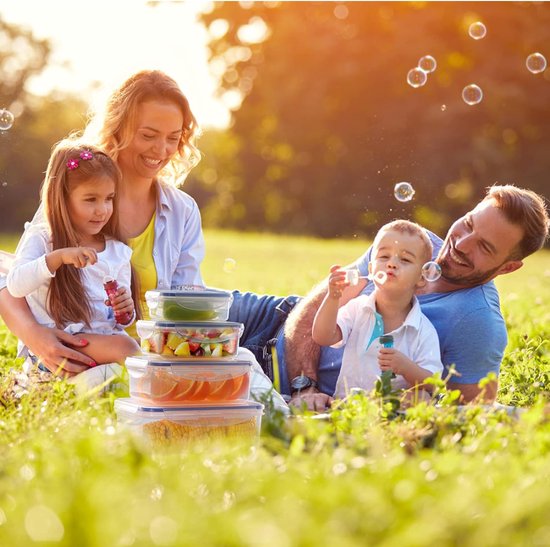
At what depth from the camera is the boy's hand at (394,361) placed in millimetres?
3908

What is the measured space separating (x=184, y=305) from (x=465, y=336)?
136 cm

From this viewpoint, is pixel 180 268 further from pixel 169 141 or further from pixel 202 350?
pixel 202 350

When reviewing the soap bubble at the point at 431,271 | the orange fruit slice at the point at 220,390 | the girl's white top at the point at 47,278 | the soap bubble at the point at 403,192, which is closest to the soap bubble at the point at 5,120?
the girl's white top at the point at 47,278

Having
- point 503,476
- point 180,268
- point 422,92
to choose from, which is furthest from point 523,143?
point 503,476

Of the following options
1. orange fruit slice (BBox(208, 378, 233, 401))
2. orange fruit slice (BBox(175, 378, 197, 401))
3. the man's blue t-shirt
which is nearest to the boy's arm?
the man's blue t-shirt

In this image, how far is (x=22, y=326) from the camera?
419 centimetres

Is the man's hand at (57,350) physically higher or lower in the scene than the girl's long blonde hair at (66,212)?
lower

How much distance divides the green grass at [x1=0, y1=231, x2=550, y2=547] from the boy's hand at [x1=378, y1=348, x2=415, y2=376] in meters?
0.61

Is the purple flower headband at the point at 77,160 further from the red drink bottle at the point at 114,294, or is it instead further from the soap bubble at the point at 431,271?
the soap bubble at the point at 431,271

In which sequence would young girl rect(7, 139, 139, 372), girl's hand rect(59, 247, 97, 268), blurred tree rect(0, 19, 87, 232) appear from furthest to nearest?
blurred tree rect(0, 19, 87, 232), young girl rect(7, 139, 139, 372), girl's hand rect(59, 247, 97, 268)

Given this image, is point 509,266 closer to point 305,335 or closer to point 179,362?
point 305,335

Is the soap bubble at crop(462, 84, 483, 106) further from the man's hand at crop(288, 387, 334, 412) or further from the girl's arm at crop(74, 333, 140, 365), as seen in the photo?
the girl's arm at crop(74, 333, 140, 365)

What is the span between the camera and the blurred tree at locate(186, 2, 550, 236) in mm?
24156

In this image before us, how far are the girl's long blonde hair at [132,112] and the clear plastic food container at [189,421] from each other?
168 cm
